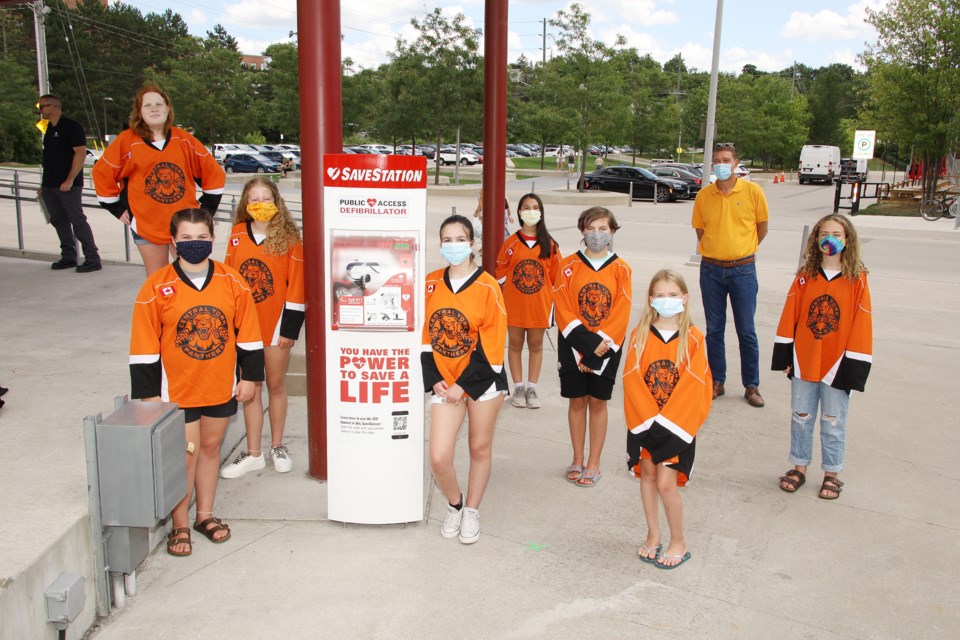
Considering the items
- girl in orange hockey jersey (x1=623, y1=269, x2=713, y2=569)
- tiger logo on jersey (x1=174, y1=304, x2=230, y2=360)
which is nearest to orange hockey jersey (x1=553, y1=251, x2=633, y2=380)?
girl in orange hockey jersey (x1=623, y1=269, x2=713, y2=569)

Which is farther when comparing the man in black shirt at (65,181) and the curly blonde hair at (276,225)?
the man in black shirt at (65,181)

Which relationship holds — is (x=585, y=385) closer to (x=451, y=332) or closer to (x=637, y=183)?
(x=451, y=332)

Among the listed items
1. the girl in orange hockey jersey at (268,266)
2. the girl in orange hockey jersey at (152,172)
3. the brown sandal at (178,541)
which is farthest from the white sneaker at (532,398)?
the brown sandal at (178,541)

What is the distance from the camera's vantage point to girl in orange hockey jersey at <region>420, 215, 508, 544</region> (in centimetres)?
431

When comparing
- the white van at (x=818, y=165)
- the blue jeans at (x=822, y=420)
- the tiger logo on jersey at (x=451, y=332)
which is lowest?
the blue jeans at (x=822, y=420)

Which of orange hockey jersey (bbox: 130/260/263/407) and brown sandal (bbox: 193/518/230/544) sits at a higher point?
orange hockey jersey (bbox: 130/260/263/407)

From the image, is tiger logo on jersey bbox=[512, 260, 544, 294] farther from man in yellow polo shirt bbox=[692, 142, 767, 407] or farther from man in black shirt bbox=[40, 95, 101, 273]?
man in black shirt bbox=[40, 95, 101, 273]

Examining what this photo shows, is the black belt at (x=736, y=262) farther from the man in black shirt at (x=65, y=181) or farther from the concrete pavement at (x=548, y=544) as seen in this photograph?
the man in black shirt at (x=65, y=181)

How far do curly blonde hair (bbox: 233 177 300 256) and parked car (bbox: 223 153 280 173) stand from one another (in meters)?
38.9

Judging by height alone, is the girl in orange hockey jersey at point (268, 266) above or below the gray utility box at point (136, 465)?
above

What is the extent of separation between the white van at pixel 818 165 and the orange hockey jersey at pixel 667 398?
51.8 meters

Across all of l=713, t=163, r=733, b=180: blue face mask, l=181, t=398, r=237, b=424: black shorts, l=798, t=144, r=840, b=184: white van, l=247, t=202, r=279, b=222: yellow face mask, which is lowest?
l=181, t=398, r=237, b=424: black shorts

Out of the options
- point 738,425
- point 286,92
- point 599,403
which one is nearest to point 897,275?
point 738,425

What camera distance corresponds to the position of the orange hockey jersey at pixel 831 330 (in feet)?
16.0
